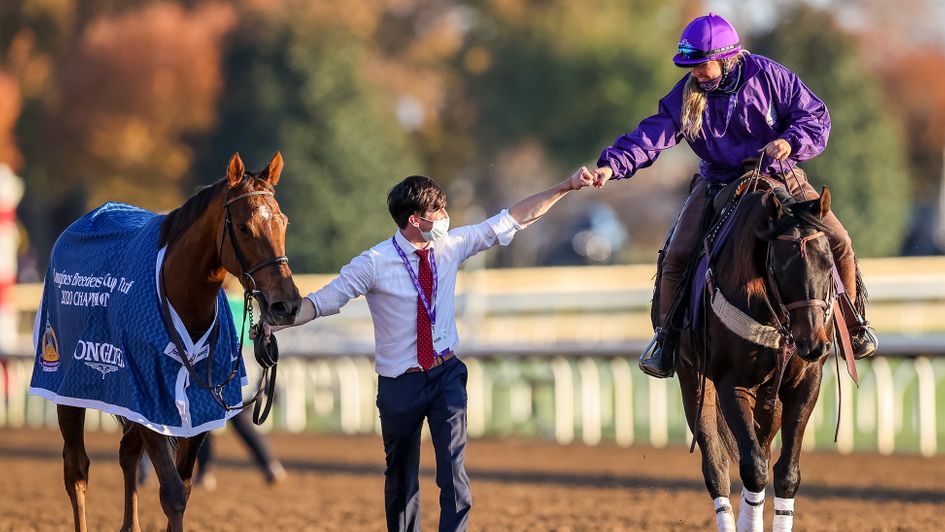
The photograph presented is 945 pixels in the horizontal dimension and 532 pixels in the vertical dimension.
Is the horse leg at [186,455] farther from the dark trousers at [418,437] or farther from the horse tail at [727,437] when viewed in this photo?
the horse tail at [727,437]

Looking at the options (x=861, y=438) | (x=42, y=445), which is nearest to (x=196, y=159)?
(x=42, y=445)

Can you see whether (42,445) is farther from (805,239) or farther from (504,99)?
(504,99)

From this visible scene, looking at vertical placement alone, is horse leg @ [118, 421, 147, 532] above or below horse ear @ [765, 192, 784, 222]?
below

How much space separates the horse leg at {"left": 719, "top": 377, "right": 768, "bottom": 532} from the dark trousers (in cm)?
109

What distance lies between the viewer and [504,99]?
3191cm

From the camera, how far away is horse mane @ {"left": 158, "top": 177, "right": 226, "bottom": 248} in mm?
6012

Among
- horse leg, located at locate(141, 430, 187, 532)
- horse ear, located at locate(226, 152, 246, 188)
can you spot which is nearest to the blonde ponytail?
horse ear, located at locate(226, 152, 246, 188)

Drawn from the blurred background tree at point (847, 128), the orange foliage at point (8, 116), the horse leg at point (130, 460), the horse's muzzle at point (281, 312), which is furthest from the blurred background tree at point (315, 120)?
the horse's muzzle at point (281, 312)

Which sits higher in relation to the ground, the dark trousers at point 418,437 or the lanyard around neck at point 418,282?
the lanyard around neck at point 418,282

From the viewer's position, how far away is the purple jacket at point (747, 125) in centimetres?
634

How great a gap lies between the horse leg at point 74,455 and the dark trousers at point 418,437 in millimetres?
1741

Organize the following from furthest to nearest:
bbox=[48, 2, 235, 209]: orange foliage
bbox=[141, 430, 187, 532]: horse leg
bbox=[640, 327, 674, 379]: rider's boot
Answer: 1. bbox=[48, 2, 235, 209]: orange foliage
2. bbox=[640, 327, 674, 379]: rider's boot
3. bbox=[141, 430, 187, 532]: horse leg

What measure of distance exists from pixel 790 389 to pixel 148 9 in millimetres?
23133

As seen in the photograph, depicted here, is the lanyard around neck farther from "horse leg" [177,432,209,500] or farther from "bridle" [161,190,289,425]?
"horse leg" [177,432,209,500]
